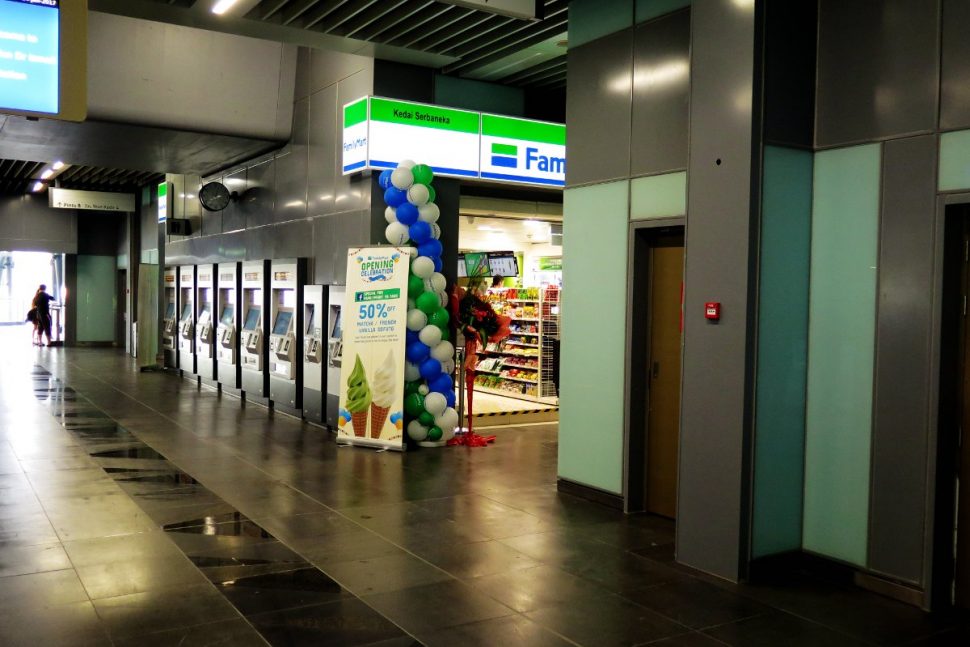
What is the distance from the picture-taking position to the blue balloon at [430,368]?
773 centimetres

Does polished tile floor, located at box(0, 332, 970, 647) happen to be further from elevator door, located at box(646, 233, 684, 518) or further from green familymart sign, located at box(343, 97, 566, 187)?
green familymart sign, located at box(343, 97, 566, 187)

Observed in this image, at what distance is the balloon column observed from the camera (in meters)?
7.67

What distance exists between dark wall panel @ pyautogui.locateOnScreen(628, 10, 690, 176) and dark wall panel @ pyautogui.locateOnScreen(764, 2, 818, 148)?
0.79 meters

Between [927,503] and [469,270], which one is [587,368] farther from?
[469,270]

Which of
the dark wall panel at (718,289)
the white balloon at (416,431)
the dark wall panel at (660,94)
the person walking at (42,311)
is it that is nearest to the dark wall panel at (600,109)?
the dark wall panel at (660,94)

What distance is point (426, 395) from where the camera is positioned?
7.85 meters

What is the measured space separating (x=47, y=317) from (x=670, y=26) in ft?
59.2

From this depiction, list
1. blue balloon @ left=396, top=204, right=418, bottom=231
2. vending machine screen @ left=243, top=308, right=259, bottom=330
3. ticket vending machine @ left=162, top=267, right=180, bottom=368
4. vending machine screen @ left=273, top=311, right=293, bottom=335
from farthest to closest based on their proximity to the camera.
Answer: ticket vending machine @ left=162, top=267, right=180, bottom=368 < vending machine screen @ left=243, top=308, right=259, bottom=330 < vending machine screen @ left=273, top=311, right=293, bottom=335 < blue balloon @ left=396, top=204, right=418, bottom=231

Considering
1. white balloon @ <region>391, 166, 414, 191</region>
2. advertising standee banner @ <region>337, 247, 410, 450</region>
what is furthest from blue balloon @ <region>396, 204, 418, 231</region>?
advertising standee banner @ <region>337, 247, 410, 450</region>

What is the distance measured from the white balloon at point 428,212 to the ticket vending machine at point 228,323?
4.26 meters

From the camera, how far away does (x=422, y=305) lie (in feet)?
25.1

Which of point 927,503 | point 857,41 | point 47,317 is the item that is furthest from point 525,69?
point 47,317

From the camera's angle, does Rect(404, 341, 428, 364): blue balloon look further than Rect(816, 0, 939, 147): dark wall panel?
Yes

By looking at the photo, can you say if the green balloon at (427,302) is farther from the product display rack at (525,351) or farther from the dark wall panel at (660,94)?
the product display rack at (525,351)
